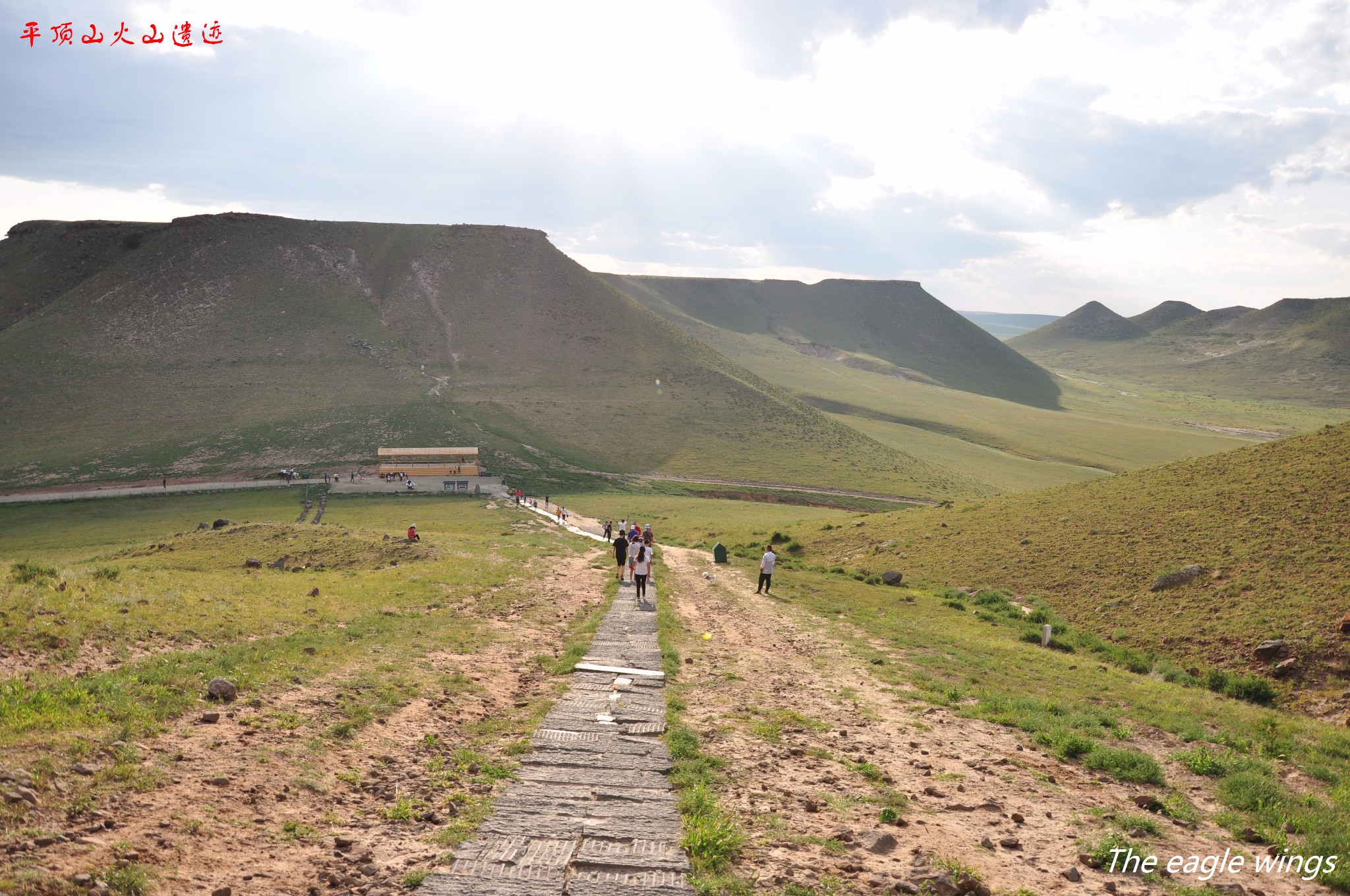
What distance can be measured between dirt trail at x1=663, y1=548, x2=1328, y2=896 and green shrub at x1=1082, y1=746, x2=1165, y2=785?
0.95 feet

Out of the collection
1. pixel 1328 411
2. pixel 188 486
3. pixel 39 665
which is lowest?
pixel 188 486

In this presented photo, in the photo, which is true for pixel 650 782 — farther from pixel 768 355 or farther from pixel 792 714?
pixel 768 355

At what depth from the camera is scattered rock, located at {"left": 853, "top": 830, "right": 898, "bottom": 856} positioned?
844 cm

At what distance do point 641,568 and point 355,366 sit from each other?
102 metres

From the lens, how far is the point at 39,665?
1123cm

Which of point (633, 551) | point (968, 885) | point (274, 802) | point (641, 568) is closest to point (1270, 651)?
point (968, 885)

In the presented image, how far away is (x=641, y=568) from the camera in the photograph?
2373 centimetres

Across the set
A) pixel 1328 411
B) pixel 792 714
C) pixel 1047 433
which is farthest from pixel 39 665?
pixel 1328 411

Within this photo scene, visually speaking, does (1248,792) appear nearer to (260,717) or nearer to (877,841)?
(877,841)

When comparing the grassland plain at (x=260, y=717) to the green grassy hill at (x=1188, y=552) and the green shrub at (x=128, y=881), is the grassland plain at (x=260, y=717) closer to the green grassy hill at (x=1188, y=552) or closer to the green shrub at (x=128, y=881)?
the green shrub at (x=128, y=881)

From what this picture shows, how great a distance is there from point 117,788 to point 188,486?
7236 cm

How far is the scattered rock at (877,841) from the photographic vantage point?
8438mm

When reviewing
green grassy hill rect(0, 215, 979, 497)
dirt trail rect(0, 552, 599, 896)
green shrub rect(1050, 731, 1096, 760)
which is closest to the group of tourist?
dirt trail rect(0, 552, 599, 896)

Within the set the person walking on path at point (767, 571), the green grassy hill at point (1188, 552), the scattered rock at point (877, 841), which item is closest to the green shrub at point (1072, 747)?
the scattered rock at point (877, 841)
